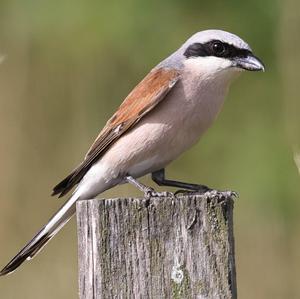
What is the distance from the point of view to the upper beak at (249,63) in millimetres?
3891

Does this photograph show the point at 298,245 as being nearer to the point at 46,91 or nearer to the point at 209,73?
the point at 209,73

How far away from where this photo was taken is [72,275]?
16.7 ft

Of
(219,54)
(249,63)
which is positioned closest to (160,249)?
(249,63)

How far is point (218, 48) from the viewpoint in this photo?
4.05 m

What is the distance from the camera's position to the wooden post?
2.58m

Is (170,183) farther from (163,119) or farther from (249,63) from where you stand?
(249,63)

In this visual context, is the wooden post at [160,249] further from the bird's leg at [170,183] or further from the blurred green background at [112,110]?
the blurred green background at [112,110]

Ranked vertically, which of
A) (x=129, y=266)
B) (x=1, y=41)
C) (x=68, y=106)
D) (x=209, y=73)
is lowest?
(x=129, y=266)

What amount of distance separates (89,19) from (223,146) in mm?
1280

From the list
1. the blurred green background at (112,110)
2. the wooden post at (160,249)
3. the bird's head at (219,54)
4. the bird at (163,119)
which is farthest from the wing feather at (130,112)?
the wooden post at (160,249)

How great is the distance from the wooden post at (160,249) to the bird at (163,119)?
4.00 feet

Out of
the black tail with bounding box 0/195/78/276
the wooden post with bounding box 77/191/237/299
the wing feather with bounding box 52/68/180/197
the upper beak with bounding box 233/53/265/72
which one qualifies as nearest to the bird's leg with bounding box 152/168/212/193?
the wing feather with bounding box 52/68/180/197

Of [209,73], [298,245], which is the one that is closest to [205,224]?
[209,73]

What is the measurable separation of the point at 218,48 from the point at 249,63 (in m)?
0.20
